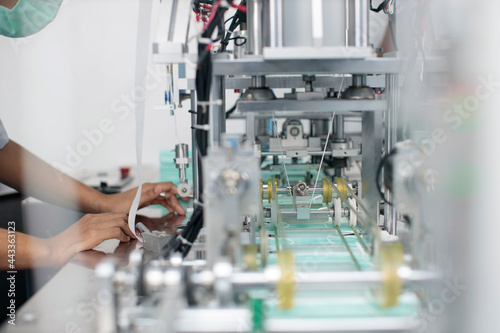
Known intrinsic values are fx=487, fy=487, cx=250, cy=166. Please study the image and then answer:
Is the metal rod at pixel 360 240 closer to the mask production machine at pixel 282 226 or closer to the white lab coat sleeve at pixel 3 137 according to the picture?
the mask production machine at pixel 282 226

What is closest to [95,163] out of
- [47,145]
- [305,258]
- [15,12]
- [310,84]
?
[47,145]

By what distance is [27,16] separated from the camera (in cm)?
183

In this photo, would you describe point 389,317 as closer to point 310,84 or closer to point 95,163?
point 310,84

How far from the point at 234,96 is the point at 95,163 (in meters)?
1.39

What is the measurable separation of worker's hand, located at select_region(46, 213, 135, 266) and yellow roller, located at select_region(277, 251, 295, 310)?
2.32ft

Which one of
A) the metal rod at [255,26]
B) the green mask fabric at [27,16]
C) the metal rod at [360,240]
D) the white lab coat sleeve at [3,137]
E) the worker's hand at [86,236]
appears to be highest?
the green mask fabric at [27,16]

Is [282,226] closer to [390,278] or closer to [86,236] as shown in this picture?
[390,278]

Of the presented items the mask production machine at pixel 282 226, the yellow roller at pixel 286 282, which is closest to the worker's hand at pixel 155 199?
the mask production machine at pixel 282 226

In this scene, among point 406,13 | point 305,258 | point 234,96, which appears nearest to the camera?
point 305,258

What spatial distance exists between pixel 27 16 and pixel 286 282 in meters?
1.60

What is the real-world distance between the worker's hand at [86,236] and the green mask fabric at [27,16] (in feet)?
2.98

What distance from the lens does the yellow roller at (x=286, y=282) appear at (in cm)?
73

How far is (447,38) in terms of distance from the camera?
868 mm

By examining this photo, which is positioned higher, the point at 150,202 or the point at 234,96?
the point at 234,96
